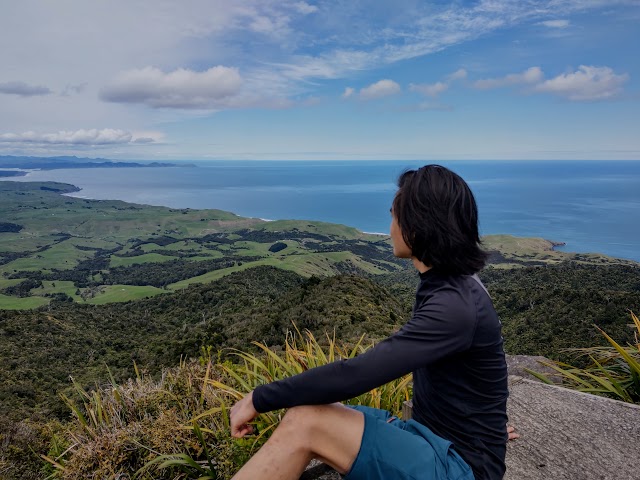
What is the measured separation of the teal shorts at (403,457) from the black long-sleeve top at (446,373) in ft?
0.38

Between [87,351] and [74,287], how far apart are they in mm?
64452

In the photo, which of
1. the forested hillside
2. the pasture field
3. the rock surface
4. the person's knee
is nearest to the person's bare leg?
the person's knee

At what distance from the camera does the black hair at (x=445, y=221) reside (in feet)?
5.71

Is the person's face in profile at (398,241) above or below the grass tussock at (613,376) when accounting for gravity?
above

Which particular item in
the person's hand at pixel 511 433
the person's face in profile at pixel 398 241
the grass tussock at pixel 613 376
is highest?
the person's face in profile at pixel 398 241

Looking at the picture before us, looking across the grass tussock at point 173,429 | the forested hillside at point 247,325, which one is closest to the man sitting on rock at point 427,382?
the grass tussock at point 173,429

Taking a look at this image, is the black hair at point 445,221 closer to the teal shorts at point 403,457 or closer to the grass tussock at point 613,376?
the teal shorts at point 403,457

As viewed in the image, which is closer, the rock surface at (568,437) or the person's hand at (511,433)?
the rock surface at (568,437)

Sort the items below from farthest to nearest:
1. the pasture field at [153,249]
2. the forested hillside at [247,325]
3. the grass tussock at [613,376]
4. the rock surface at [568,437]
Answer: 1. the pasture field at [153,249]
2. the forested hillside at [247,325]
3. the grass tussock at [613,376]
4. the rock surface at [568,437]

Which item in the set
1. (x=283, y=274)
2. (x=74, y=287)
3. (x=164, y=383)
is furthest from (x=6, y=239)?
(x=164, y=383)

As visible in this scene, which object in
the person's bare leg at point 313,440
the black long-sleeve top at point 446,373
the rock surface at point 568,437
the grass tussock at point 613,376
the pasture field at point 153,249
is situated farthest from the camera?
the pasture field at point 153,249

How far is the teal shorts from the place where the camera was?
167 centimetres

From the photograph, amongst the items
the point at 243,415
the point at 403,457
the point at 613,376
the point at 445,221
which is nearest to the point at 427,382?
the point at 403,457

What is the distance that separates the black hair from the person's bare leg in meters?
0.73
